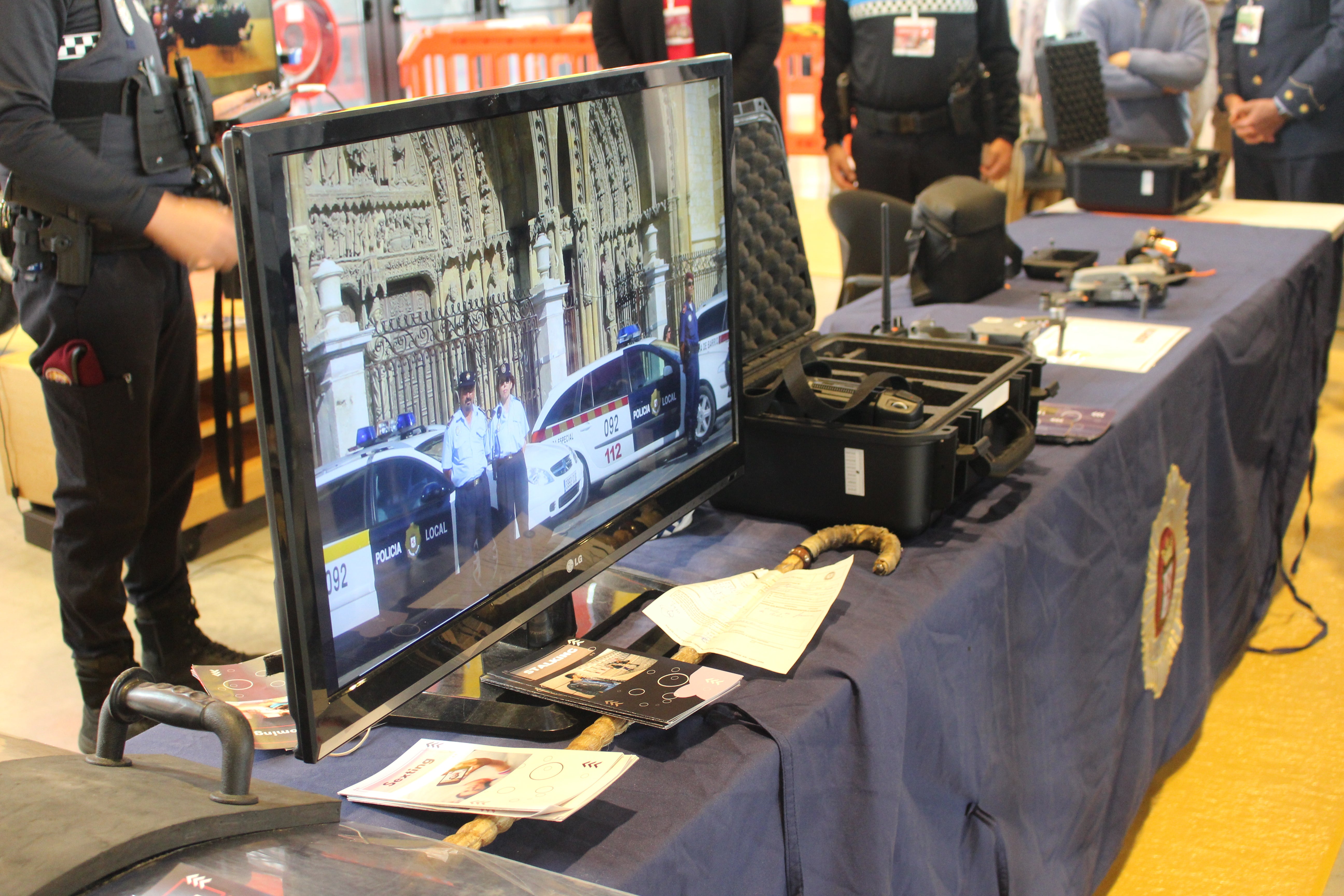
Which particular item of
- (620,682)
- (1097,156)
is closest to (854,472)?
(620,682)

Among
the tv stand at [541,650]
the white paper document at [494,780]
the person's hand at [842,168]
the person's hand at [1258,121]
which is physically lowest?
the tv stand at [541,650]

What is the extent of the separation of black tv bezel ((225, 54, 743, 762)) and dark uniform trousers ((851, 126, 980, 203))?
263cm

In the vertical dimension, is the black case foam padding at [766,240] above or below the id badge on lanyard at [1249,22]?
below

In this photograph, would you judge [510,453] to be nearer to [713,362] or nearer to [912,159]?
[713,362]

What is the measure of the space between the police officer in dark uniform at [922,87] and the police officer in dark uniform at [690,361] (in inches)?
84.9

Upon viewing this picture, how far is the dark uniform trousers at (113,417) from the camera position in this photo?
178 centimetres

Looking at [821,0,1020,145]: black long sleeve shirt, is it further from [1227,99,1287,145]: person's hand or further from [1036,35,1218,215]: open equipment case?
[1227,99,1287,145]: person's hand

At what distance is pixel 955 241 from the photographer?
2.13 metres

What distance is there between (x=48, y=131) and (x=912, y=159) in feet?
8.04

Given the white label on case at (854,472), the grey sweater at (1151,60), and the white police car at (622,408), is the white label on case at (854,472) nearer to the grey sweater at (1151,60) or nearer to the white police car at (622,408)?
the white police car at (622,408)

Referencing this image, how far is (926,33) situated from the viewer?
10.6ft

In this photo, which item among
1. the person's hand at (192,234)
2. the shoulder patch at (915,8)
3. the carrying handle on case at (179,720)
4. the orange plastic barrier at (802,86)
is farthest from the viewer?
the orange plastic barrier at (802,86)

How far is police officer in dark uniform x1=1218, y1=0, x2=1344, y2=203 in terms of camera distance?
3.57m

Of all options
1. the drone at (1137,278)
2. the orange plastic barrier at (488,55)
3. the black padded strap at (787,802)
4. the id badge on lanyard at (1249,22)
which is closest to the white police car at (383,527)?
the black padded strap at (787,802)
